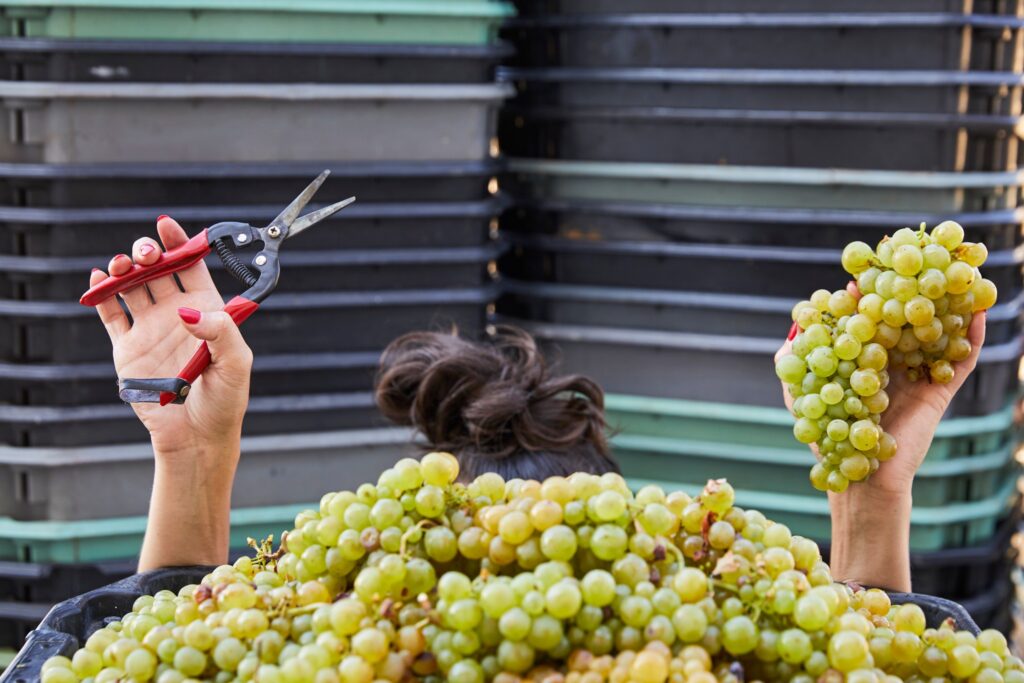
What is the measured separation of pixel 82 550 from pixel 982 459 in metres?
1.38

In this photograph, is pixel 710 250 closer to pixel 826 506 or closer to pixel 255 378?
pixel 826 506

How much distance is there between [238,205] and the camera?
1.84 metres

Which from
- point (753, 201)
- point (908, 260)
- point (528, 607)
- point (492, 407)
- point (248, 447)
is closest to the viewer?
point (528, 607)

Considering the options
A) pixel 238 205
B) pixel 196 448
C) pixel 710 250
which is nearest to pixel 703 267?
pixel 710 250

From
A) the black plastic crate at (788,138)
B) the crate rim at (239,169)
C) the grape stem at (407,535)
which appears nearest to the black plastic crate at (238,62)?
the crate rim at (239,169)

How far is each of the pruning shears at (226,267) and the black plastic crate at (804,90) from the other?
791mm

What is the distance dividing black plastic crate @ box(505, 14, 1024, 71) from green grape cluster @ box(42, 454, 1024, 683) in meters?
1.11

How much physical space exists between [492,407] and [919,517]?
69 centimetres

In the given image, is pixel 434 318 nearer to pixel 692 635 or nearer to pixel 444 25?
pixel 444 25

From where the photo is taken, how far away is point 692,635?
81cm

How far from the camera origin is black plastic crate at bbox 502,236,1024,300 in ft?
6.33

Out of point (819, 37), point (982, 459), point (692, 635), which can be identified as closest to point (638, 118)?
point (819, 37)

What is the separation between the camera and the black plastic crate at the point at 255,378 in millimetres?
1796

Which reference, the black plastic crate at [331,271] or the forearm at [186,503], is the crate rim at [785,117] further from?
the forearm at [186,503]
